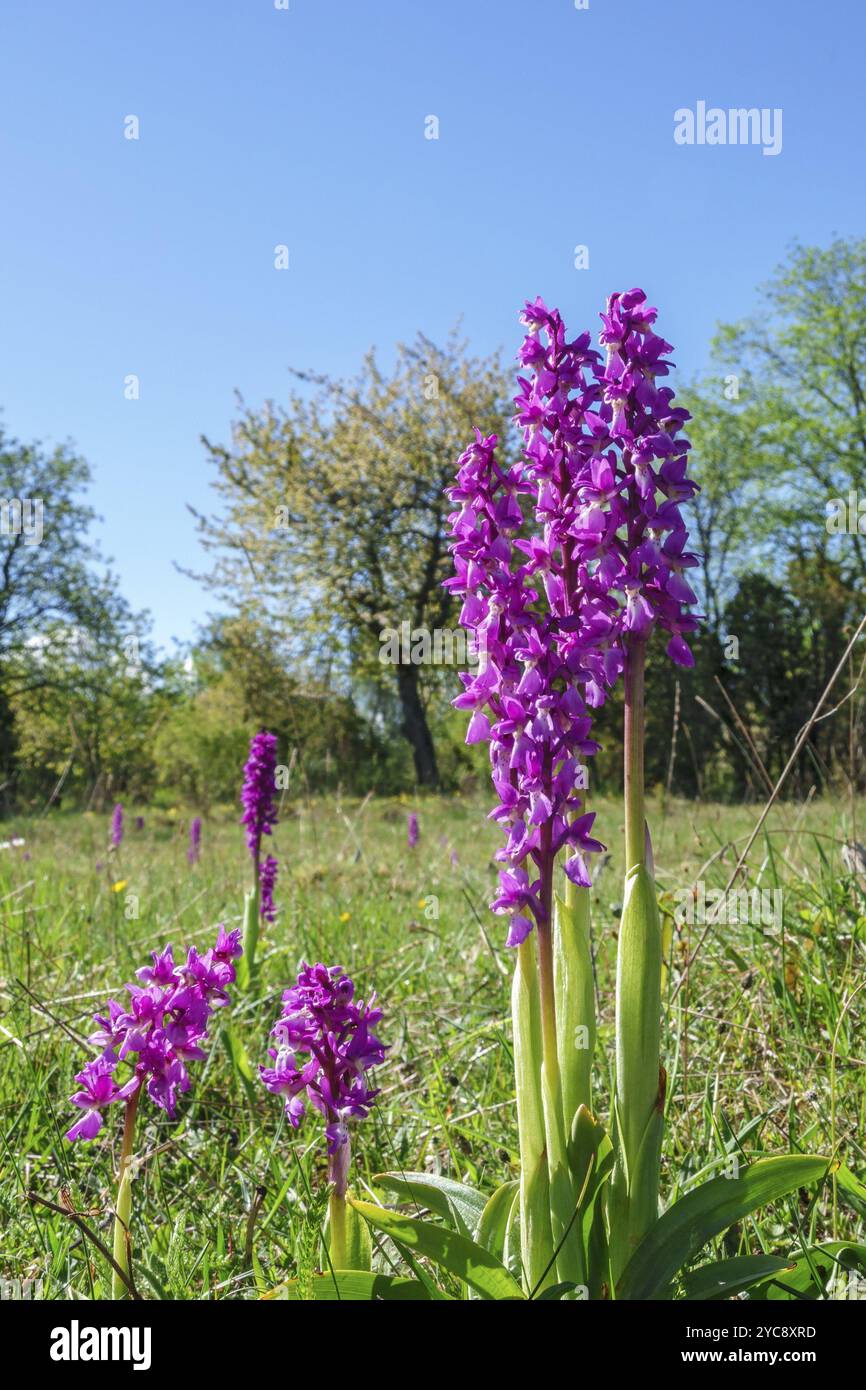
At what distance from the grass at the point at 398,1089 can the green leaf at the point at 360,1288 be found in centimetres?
31

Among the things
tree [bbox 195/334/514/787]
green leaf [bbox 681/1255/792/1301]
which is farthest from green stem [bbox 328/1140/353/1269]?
tree [bbox 195/334/514/787]

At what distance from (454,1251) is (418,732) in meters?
28.4

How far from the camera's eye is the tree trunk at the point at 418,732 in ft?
98.0

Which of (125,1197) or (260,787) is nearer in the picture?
(125,1197)

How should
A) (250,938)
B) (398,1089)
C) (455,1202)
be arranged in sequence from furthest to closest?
(250,938) → (398,1089) → (455,1202)

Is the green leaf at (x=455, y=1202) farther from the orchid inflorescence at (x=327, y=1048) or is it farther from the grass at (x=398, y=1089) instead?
the grass at (x=398, y=1089)

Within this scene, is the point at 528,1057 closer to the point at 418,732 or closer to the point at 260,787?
the point at 260,787

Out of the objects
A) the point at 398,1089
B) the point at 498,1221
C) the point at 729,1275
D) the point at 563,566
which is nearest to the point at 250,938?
the point at 398,1089

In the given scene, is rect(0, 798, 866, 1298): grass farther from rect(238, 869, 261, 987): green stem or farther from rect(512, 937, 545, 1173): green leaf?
rect(512, 937, 545, 1173): green leaf

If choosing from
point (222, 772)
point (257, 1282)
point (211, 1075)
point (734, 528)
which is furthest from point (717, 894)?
point (734, 528)

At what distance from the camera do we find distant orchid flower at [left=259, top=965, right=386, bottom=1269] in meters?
1.65

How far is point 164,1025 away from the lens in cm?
170

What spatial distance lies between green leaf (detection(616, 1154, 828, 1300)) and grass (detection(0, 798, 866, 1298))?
0.37 metres
